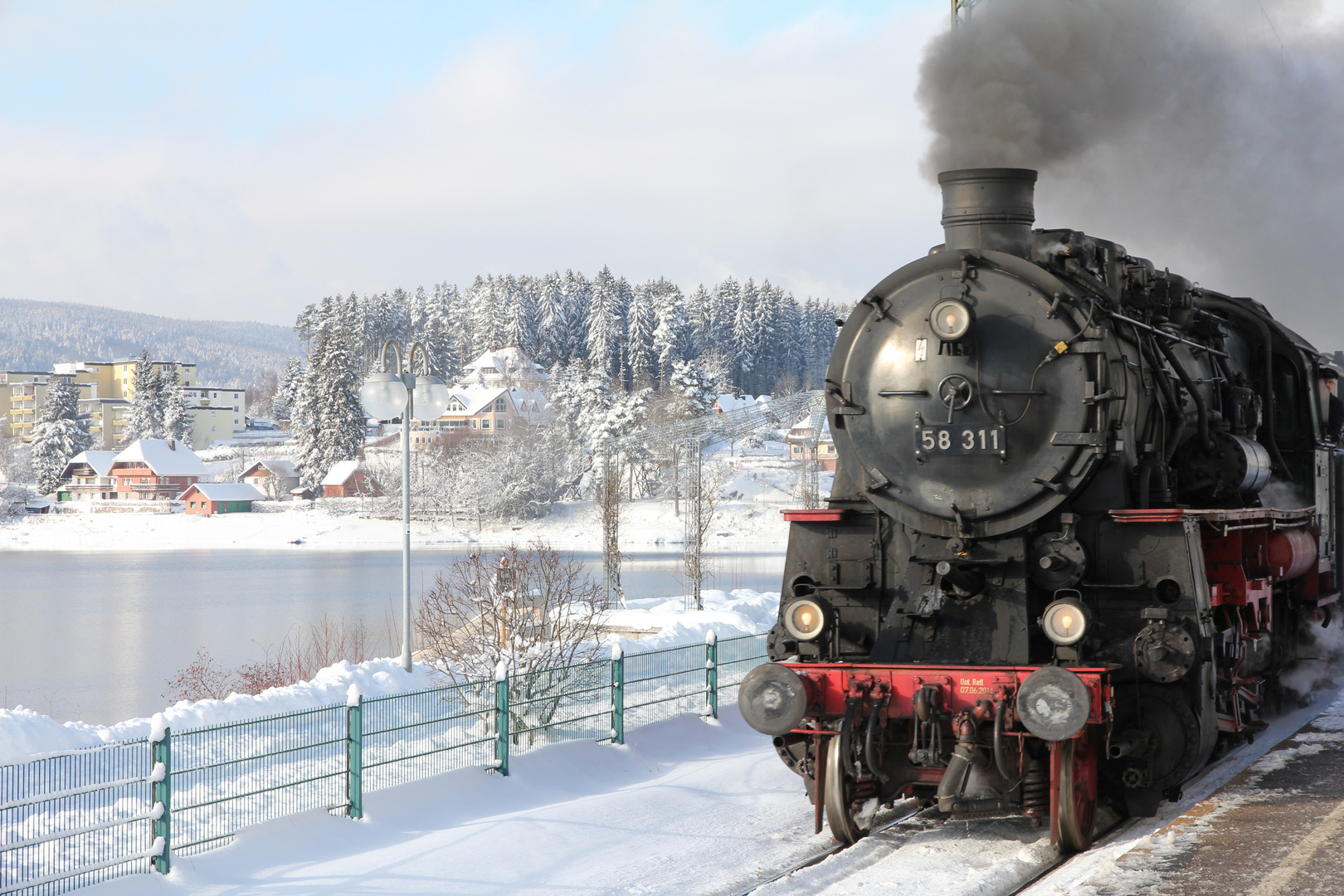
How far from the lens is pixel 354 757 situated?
29.8ft

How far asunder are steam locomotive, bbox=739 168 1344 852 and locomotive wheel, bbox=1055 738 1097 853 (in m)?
0.02

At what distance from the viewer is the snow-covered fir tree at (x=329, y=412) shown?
265 feet

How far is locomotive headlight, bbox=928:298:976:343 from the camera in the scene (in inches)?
320

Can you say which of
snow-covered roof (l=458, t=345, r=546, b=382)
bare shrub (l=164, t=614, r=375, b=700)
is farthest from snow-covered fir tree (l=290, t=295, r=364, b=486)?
bare shrub (l=164, t=614, r=375, b=700)

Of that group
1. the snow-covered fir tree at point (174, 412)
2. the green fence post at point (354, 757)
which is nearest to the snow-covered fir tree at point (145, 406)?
the snow-covered fir tree at point (174, 412)

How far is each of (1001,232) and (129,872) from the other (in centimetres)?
736

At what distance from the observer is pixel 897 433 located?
8.59 metres

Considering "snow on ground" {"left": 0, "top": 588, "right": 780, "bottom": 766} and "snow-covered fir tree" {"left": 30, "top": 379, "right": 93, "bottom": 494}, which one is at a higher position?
"snow-covered fir tree" {"left": 30, "top": 379, "right": 93, "bottom": 494}

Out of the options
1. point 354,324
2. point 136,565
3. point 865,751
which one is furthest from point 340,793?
point 354,324

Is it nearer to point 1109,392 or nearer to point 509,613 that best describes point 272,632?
point 509,613

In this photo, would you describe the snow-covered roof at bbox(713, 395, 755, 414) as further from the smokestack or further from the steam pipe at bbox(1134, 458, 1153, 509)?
the steam pipe at bbox(1134, 458, 1153, 509)

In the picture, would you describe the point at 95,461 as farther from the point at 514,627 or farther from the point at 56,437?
the point at 514,627

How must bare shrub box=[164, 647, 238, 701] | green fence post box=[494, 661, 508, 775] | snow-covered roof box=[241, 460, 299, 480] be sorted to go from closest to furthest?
green fence post box=[494, 661, 508, 775] < bare shrub box=[164, 647, 238, 701] < snow-covered roof box=[241, 460, 299, 480]

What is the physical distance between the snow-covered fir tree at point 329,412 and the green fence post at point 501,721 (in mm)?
72122
